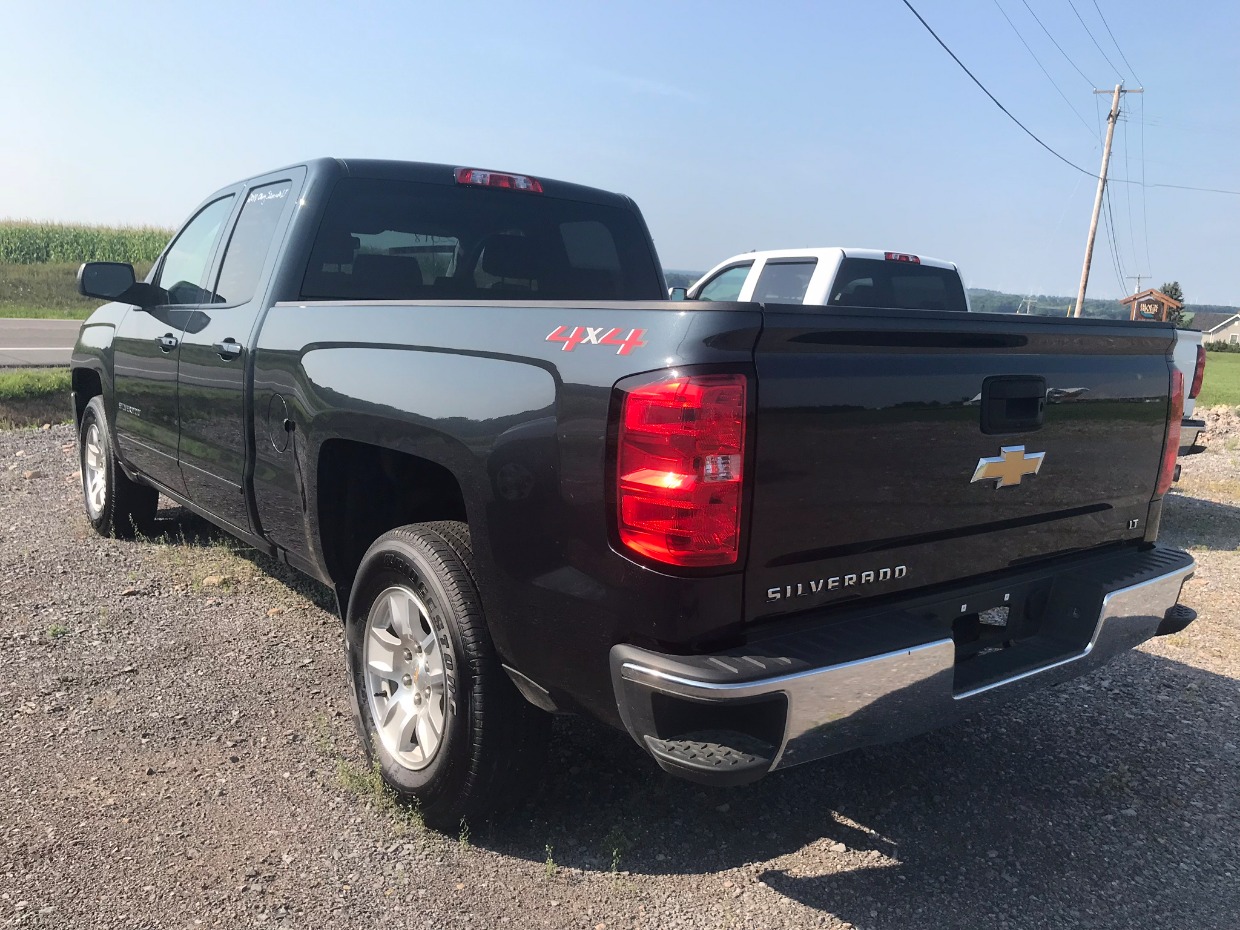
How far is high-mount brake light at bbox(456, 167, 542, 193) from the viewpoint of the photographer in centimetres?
415

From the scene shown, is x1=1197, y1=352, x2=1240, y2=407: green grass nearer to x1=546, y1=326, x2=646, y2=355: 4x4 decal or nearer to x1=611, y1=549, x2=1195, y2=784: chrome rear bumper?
x1=611, y1=549, x2=1195, y2=784: chrome rear bumper

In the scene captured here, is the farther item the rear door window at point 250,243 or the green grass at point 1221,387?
the green grass at point 1221,387

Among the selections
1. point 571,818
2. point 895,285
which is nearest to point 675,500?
point 571,818

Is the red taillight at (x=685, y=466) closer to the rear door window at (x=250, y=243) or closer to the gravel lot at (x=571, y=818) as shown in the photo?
the gravel lot at (x=571, y=818)

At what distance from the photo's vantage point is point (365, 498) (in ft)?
11.3

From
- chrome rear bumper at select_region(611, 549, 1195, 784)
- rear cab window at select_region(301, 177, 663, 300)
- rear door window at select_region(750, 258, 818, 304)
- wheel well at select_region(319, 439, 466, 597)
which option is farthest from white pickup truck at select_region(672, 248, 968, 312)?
chrome rear bumper at select_region(611, 549, 1195, 784)

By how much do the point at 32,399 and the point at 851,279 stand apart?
364 inches

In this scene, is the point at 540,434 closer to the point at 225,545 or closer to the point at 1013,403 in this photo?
the point at 1013,403

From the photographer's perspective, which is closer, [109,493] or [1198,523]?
[109,493]

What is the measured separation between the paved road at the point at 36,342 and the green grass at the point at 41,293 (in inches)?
85.5

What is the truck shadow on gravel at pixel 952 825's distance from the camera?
2676 mm

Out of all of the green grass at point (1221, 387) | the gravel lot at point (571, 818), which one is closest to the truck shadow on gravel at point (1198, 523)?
the gravel lot at point (571, 818)

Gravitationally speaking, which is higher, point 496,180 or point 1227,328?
point 496,180

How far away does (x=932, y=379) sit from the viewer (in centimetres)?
245
